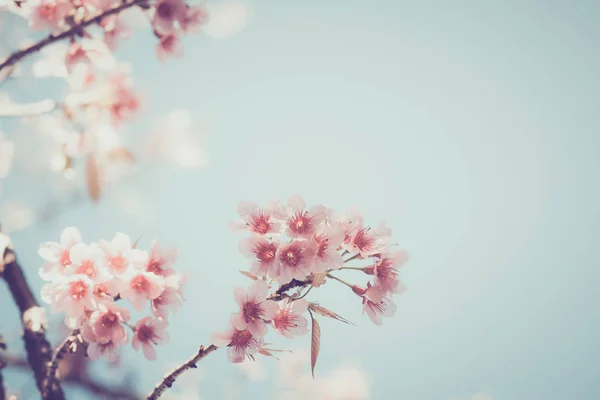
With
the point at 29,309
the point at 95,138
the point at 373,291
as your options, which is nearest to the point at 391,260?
the point at 373,291

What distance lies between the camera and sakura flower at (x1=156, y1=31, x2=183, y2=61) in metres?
1.50

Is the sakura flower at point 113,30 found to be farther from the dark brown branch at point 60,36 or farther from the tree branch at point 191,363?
the tree branch at point 191,363

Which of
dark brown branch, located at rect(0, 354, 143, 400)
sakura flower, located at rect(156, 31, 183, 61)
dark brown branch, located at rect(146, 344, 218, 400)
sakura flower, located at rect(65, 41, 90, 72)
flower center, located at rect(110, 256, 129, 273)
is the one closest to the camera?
dark brown branch, located at rect(146, 344, 218, 400)

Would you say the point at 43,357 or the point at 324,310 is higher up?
the point at 324,310

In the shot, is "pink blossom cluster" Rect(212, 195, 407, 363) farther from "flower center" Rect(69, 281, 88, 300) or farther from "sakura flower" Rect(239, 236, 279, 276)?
"flower center" Rect(69, 281, 88, 300)

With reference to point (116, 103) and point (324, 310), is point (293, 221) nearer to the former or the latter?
point (324, 310)

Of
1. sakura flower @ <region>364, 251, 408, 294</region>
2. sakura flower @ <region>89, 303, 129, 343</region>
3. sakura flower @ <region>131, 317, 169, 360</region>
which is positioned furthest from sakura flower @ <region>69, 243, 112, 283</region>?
sakura flower @ <region>364, 251, 408, 294</region>

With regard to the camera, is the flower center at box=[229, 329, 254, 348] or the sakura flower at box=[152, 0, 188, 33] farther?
the sakura flower at box=[152, 0, 188, 33]

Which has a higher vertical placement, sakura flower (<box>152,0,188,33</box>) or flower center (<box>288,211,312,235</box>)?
sakura flower (<box>152,0,188,33</box>)

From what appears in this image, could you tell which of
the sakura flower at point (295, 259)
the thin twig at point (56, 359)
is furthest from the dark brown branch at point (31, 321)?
the sakura flower at point (295, 259)

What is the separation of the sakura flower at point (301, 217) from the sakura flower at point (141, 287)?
445 mm

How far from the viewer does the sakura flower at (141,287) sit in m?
→ 1.05

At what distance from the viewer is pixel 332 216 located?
1131 millimetres

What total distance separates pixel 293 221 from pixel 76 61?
1085mm
